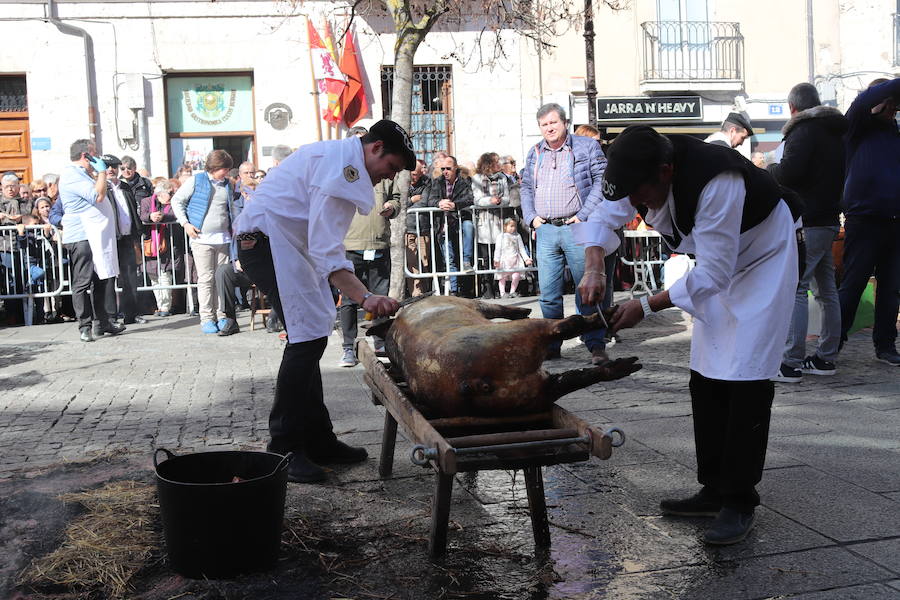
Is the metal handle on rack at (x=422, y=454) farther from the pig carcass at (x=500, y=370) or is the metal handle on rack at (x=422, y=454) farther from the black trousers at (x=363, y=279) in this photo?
the black trousers at (x=363, y=279)

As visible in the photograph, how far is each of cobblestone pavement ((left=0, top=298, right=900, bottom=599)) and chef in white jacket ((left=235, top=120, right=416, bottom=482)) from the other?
2.17 ft

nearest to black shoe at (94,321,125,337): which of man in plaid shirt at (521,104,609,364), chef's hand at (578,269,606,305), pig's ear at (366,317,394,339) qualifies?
man in plaid shirt at (521,104,609,364)

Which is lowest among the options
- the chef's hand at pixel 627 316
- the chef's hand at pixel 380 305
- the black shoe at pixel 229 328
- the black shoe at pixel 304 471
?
the black shoe at pixel 304 471

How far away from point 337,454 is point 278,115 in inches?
541

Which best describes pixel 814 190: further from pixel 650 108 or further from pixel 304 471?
pixel 650 108

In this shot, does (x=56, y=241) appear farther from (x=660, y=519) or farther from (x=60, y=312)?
(x=660, y=519)

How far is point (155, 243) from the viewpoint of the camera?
39.2 ft

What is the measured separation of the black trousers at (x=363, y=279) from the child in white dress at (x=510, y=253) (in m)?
4.22

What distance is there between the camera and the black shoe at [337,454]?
5.01 metres

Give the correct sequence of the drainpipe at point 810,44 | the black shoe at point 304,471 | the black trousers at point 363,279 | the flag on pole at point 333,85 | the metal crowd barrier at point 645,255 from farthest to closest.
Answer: the drainpipe at point 810,44 → the flag on pole at point 333,85 → the metal crowd barrier at point 645,255 → the black trousers at point 363,279 → the black shoe at point 304,471

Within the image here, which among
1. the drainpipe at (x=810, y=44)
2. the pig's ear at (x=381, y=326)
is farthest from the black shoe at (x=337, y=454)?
the drainpipe at (x=810, y=44)

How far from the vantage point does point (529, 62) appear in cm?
1911

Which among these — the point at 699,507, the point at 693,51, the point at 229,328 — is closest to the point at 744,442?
the point at 699,507

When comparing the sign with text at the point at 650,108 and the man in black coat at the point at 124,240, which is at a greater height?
the sign with text at the point at 650,108
